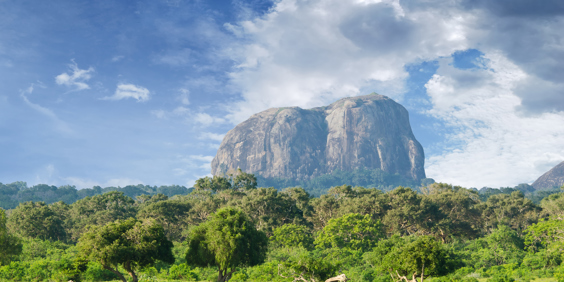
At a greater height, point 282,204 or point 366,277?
point 282,204

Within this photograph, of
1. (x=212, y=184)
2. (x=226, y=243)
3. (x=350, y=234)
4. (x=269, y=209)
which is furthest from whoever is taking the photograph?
(x=212, y=184)

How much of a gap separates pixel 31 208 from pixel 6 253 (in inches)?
1385

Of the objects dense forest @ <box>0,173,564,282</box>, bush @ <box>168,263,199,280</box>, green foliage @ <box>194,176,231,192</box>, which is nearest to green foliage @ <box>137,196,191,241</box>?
dense forest @ <box>0,173,564,282</box>

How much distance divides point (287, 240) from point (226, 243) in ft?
77.1

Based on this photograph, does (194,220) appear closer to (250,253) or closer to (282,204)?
(282,204)

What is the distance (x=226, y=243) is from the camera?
97.6 ft

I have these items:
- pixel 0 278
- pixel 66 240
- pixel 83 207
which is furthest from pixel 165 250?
pixel 83 207

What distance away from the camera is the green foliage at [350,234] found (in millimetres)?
50875

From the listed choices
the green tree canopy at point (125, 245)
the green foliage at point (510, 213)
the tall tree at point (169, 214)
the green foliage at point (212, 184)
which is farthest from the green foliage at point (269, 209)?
the green foliage at point (510, 213)

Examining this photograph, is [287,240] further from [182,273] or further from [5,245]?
[5,245]

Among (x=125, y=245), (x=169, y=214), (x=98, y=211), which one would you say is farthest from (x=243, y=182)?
(x=125, y=245)

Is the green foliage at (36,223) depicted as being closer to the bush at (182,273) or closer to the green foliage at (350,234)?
the bush at (182,273)

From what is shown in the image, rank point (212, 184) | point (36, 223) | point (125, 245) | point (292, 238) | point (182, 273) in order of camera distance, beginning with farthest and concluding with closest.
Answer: point (212, 184), point (36, 223), point (292, 238), point (182, 273), point (125, 245)

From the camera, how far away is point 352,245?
50719 mm
